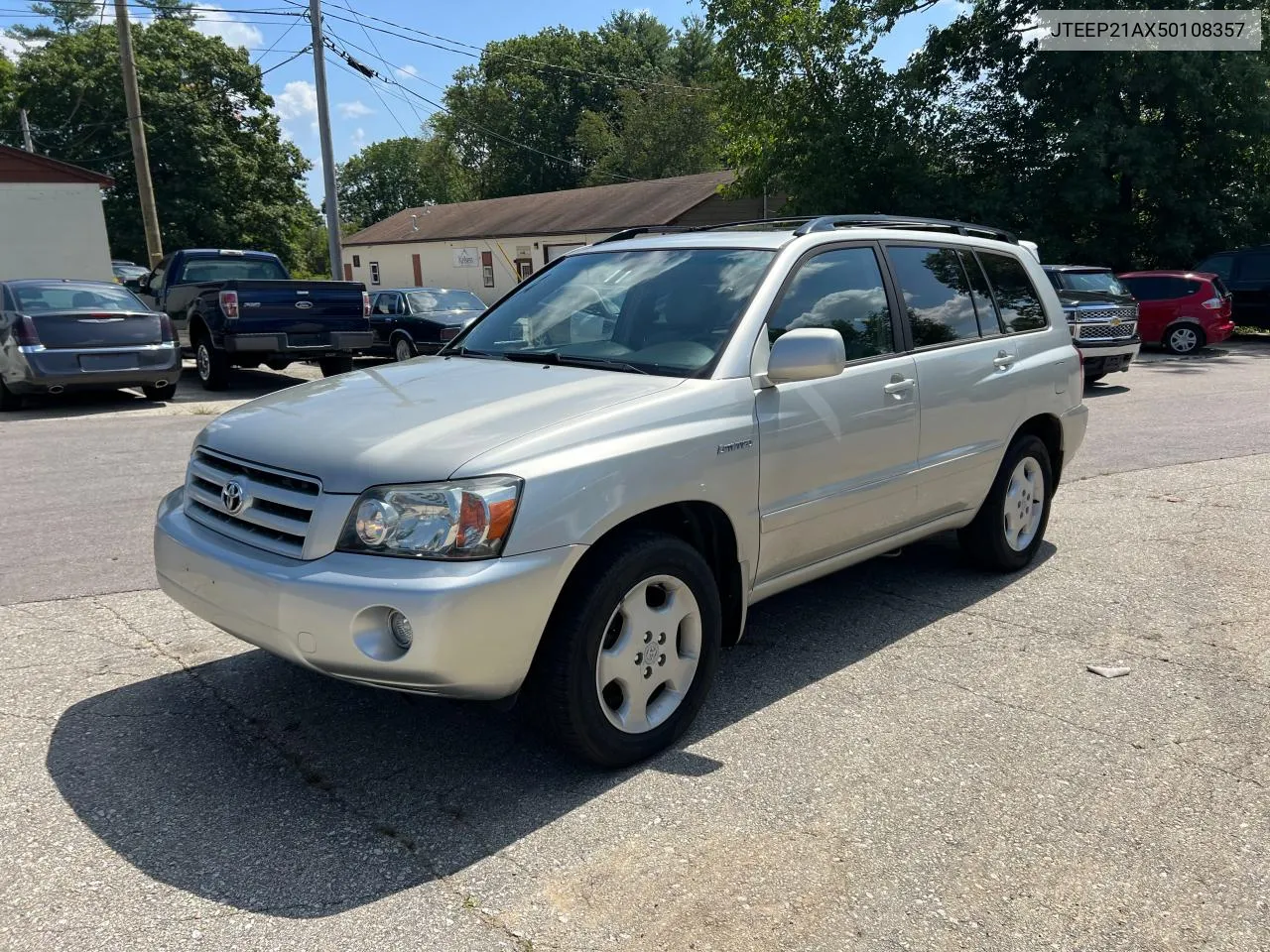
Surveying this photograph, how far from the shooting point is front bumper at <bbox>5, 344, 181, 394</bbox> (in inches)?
443

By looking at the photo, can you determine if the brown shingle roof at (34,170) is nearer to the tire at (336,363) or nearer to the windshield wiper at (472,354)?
the tire at (336,363)

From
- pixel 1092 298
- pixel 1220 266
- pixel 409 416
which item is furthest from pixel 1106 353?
pixel 409 416

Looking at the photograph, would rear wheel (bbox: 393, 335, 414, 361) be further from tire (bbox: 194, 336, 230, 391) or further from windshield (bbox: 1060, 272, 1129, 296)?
windshield (bbox: 1060, 272, 1129, 296)

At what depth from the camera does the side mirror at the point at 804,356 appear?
3797 millimetres

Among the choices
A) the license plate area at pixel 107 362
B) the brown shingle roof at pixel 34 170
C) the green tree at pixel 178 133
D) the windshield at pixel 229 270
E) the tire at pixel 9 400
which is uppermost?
the green tree at pixel 178 133

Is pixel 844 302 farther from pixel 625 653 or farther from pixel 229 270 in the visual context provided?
pixel 229 270

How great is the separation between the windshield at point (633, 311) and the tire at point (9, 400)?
9.27m

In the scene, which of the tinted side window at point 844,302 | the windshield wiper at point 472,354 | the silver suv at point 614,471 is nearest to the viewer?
the silver suv at point 614,471

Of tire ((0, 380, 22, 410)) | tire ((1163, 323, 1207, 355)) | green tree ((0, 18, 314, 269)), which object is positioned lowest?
tire ((1163, 323, 1207, 355))

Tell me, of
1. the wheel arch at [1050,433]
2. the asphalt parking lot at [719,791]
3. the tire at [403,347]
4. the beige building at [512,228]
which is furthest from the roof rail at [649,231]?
the beige building at [512,228]

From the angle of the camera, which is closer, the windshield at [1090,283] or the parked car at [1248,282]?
the windshield at [1090,283]

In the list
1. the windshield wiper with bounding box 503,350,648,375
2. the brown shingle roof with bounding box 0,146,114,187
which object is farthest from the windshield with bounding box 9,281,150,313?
the brown shingle roof with bounding box 0,146,114,187

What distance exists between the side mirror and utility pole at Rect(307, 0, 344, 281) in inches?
759

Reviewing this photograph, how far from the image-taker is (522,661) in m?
3.15
